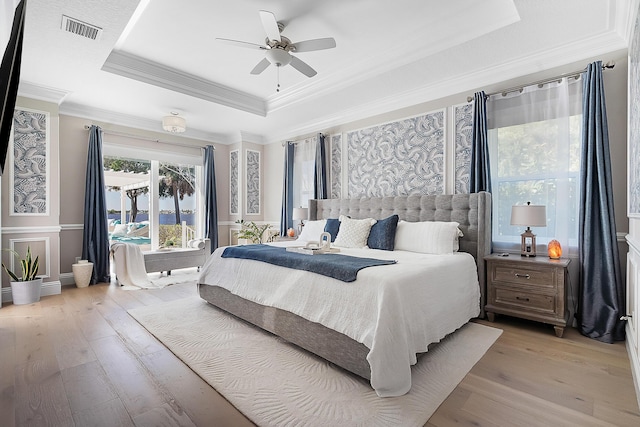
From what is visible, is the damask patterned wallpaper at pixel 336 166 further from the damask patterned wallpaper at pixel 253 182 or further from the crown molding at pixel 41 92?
the crown molding at pixel 41 92

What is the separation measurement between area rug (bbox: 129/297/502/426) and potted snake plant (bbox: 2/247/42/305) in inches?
70.3

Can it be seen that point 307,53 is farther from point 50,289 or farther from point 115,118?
point 50,289

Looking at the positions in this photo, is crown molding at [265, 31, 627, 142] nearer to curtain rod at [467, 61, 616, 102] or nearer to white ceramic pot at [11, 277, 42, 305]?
curtain rod at [467, 61, 616, 102]

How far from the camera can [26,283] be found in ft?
12.5

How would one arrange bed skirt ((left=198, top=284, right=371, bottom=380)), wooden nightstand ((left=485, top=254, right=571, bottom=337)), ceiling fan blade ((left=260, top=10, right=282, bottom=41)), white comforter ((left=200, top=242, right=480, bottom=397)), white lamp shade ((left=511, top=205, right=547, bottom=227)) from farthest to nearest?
white lamp shade ((left=511, top=205, right=547, bottom=227)) < wooden nightstand ((left=485, top=254, right=571, bottom=337)) < ceiling fan blade ((left=260, top=10, right=282, bottom=41)) < bed skirt ((left=198, top=284, right=371, bottom=380)) < white comforter ((left=200, top=242, right=480, bottom=397))

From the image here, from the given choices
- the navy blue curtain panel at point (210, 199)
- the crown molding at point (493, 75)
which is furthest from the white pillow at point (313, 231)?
the navy blue curtain panel at point (210, 199)

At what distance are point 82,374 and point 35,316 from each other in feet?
5.95

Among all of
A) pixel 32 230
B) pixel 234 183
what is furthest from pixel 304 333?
pixel 234 183

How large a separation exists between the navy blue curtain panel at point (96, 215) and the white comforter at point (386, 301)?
9.90 ft

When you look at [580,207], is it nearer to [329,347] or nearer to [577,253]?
[577,253]

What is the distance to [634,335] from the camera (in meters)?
2.27

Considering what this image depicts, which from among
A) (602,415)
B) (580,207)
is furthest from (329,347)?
(580,207)

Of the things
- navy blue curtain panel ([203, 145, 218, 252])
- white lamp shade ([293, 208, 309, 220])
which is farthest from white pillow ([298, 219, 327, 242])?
navy blue curtain panel ([203, 145, 218, 252])

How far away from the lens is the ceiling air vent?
271 cm
